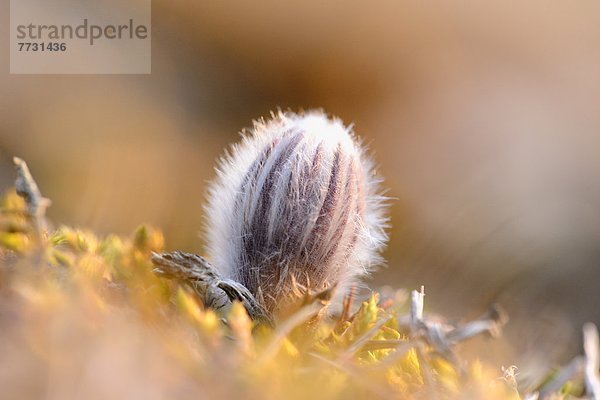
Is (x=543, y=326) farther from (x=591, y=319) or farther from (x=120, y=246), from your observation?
(x=120, y=246)

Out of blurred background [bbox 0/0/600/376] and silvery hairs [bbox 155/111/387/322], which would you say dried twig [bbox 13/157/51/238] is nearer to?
silvery hairs [bbox 155/111/387/322]

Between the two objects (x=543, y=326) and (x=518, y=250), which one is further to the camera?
(x=518, y=250)

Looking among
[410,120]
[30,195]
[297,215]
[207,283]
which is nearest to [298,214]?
[297,215]

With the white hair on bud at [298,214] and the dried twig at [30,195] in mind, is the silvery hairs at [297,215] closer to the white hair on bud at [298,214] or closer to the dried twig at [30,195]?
the white hair on bud at [298,214]

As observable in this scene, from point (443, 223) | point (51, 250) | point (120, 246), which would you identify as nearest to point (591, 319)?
point (443, 223)

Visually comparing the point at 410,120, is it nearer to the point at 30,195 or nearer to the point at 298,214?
the point at 298,214

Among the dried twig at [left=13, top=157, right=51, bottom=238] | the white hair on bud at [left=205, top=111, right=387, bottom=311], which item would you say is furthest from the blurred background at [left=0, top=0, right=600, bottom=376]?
the dried twig at [left=13, top=157, right=51, bottom=238]
